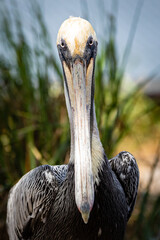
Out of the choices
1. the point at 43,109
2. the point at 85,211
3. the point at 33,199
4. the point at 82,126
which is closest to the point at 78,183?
the point at 85,211

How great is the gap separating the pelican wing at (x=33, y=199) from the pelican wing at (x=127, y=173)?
35 cm

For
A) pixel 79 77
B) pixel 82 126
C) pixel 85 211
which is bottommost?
pixel 85 211

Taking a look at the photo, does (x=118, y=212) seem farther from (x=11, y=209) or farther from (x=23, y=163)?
(x=23, y=163)

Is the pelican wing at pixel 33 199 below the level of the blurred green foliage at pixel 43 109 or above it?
below

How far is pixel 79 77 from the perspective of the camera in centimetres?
150

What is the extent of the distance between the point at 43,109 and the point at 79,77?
143 cm

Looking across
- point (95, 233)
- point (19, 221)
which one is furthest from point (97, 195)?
point (19, 221)

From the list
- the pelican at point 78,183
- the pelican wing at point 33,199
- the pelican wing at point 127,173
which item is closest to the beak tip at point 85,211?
the pelican at point 78,183

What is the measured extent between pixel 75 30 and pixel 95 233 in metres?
1.04

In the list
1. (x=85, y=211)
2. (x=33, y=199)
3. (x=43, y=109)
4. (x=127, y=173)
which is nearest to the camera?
(x=85, y=211)

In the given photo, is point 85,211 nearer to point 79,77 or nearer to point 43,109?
point 79,77

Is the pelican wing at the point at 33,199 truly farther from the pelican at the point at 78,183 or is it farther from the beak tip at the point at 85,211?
the beak tip at the point at 85,211

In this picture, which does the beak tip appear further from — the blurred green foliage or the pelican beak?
the blurred green foliage

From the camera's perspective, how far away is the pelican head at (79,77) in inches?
56.0
